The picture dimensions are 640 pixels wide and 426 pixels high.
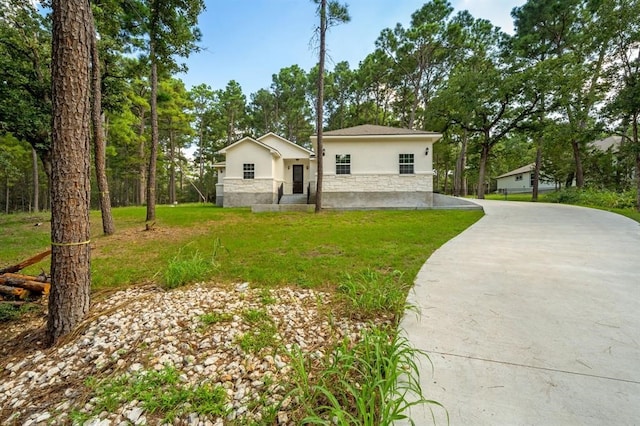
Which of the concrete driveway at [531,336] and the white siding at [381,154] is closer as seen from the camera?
the concrete driveway at [531,336]

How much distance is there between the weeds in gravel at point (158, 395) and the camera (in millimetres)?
1626

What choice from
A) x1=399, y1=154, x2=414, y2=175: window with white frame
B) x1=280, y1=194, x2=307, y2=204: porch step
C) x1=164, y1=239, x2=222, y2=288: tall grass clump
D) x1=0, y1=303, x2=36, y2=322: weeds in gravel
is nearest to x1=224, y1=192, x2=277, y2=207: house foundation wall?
x1=280, y1=194, x2=307, y2=204: porch step

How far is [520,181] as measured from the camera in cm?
3181

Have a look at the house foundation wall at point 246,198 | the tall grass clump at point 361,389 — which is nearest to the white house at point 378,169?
the house foundation wall at point 246,198

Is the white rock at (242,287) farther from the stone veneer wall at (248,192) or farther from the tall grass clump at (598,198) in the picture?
the tall grass clump at (598,198)

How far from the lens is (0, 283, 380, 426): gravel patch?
5.48ft

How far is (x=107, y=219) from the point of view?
7457 millimetres

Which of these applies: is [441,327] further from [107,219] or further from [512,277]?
[107,219]

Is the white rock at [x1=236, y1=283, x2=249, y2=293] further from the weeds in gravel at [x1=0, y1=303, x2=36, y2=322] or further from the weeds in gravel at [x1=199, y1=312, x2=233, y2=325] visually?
the weeds in gravel at [x1=0, y1=303, x2=36, y2=322]

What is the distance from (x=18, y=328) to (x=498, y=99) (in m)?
21.5

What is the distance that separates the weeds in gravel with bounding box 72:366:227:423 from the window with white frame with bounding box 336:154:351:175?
11.8m

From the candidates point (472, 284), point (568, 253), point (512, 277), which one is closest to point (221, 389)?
point (472, 284)

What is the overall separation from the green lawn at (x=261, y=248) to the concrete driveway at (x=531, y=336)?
960mm

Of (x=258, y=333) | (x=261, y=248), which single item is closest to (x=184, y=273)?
(x=258, y=333)
